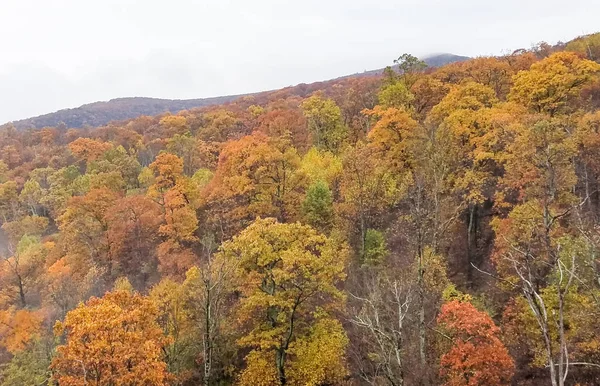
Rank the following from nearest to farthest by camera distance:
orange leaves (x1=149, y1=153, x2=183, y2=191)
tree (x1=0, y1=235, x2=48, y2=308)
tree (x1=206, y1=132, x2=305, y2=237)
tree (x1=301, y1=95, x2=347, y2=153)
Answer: tree (x1=206, y1=132, x2=305, y2=237) < orange leaves (x1=149, y1=153, x2=183, y2=191) < tree (x1=0, y1=235, x2=48, y2=308) < tree (x1=301, y1=95, x2=347, y2=153)

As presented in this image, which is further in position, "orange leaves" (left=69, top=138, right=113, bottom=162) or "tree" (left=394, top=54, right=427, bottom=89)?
"orange leaves" (left=69, top=138, right=113, bottom=162)

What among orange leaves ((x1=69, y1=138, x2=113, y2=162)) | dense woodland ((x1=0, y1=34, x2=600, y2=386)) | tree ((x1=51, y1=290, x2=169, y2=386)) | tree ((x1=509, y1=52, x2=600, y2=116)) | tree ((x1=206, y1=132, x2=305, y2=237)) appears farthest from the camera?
orange leaves ((x1=69, y1=138, x2=113, y2=162))

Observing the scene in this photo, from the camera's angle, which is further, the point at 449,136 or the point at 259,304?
the point at 449,136

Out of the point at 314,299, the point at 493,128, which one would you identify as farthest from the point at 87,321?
the point at 493,128

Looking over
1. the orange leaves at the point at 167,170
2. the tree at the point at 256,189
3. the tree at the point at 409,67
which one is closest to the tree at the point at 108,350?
the tree at the point at 256,189

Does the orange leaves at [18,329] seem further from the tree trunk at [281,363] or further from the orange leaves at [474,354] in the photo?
the orange leaves at [474,354]

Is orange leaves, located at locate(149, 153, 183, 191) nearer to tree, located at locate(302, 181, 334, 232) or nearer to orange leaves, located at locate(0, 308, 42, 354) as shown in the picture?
tree, located at locate(302, 181, 334, 232)

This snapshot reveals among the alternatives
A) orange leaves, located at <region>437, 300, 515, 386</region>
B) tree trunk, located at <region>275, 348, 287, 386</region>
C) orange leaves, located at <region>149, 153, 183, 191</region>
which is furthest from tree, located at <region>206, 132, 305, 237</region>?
orange leaves, located at <region>437, 300, 515, 386</region>

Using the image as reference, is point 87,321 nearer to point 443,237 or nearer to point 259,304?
point 259,304
